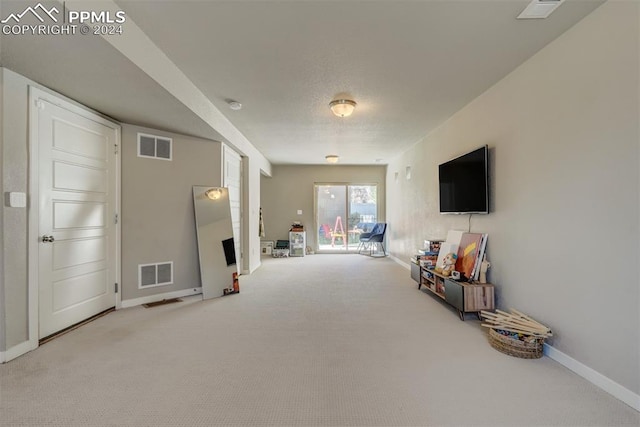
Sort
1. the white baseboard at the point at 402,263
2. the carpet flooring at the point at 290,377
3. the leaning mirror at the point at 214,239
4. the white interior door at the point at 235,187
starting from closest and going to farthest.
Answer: the carpet flooring at the point at 290,377 → the leaning mirror at the point at 214,239 → the white interior door at the point at 235,187 → the white baseboard at the point at 402,263

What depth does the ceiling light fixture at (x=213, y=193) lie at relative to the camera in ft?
13.6

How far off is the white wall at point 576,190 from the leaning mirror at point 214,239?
137 inches

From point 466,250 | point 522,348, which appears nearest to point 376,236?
point 466,250

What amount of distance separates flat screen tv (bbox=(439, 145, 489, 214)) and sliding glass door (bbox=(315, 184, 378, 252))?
4198 millimetres

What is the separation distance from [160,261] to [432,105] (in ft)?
13.6

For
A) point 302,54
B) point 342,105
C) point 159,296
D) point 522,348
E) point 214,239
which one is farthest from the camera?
point 214,239

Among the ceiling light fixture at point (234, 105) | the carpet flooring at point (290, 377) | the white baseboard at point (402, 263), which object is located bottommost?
the carpet flooring at point (290, 377)

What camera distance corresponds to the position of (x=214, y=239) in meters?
4.13

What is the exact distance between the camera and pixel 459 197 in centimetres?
361

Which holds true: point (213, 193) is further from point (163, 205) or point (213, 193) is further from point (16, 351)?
point (16, 351)

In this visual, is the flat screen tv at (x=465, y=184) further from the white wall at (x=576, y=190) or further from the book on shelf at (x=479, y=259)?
the book on shelf at (x=479, y=259)

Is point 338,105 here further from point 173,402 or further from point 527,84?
point 173,402

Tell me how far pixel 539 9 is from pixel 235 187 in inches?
181

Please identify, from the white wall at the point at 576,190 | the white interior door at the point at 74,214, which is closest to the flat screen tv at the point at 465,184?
the white wall at the point at 576,190
